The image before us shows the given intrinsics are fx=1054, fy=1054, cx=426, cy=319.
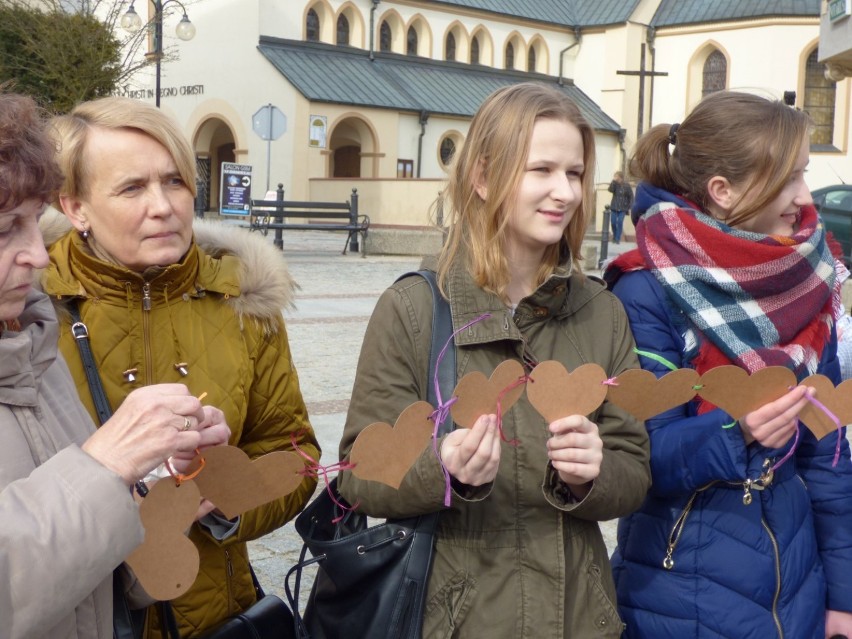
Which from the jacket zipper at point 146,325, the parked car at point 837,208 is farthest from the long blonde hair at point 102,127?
the parked car at point 837,208

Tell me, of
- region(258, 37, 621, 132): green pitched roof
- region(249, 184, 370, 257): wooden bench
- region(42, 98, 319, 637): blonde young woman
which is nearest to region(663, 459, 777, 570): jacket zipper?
region(42, 98, 319, 637): blonde young woman

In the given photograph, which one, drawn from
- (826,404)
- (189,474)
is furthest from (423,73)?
(189,474)

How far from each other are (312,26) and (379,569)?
35.5 metres

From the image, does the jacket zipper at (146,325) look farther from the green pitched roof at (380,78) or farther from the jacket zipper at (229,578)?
the green pitched roof at (380,78)

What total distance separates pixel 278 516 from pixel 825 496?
1324mm

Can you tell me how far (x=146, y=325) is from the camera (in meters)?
2.44

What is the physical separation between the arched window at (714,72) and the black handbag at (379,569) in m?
39.3

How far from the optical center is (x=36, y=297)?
1.90 meters

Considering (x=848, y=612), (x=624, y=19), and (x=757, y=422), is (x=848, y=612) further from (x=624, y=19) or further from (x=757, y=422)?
(x=624, y=19)

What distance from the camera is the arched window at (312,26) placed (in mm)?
35656

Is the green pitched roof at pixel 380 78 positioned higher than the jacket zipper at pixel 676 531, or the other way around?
the green pitched roof at pixel 380 78

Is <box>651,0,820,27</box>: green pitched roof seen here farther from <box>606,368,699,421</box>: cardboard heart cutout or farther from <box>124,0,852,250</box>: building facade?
<box>606,368,699,421</box>: cardboard heart cutout

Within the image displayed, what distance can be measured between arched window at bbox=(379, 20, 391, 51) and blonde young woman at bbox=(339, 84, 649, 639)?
120 feet

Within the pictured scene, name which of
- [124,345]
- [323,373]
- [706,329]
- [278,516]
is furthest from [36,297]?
[323,373]
